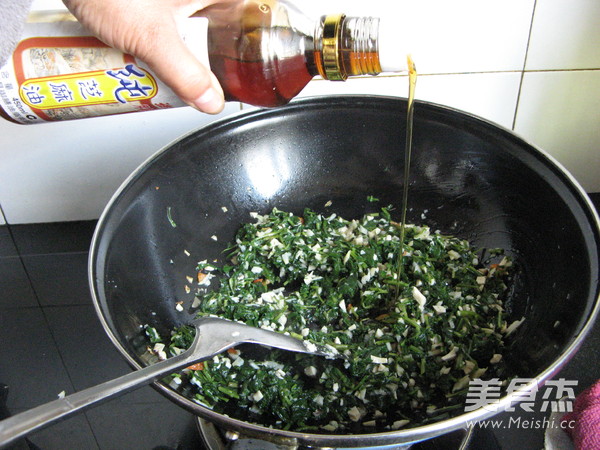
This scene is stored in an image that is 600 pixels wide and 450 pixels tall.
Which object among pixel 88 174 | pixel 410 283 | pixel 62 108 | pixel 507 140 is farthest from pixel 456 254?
pixel 88 174

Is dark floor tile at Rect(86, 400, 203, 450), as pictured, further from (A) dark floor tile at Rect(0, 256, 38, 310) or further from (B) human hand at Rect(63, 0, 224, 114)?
(B) human hand at Rect(63, 0, 224, 114)

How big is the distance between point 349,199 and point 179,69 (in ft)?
2.11

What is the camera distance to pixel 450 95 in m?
1.37

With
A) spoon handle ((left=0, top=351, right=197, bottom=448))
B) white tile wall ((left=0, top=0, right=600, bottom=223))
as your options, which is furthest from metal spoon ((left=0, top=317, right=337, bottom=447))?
white tile wall ((left=0, top=0, right=600, bottom=223))

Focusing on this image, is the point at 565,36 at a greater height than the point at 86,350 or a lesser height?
greater

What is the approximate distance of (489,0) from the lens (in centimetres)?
122

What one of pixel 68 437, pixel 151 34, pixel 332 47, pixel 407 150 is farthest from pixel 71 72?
pixel 68 437

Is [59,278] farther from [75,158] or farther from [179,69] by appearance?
[179,69]

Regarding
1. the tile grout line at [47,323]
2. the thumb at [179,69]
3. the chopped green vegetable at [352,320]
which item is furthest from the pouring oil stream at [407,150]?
the tile grout line at [47,323]

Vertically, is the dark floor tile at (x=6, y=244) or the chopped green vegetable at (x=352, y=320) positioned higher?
the chopped green vegetable at (x=352, y=320)

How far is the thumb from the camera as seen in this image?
29.8 inches

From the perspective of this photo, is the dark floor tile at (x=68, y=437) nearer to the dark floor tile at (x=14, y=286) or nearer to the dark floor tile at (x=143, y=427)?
the dark floor tile at (x=143, y=427)

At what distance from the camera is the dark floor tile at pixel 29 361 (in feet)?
3.71

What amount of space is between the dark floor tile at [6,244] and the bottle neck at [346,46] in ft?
3.47
